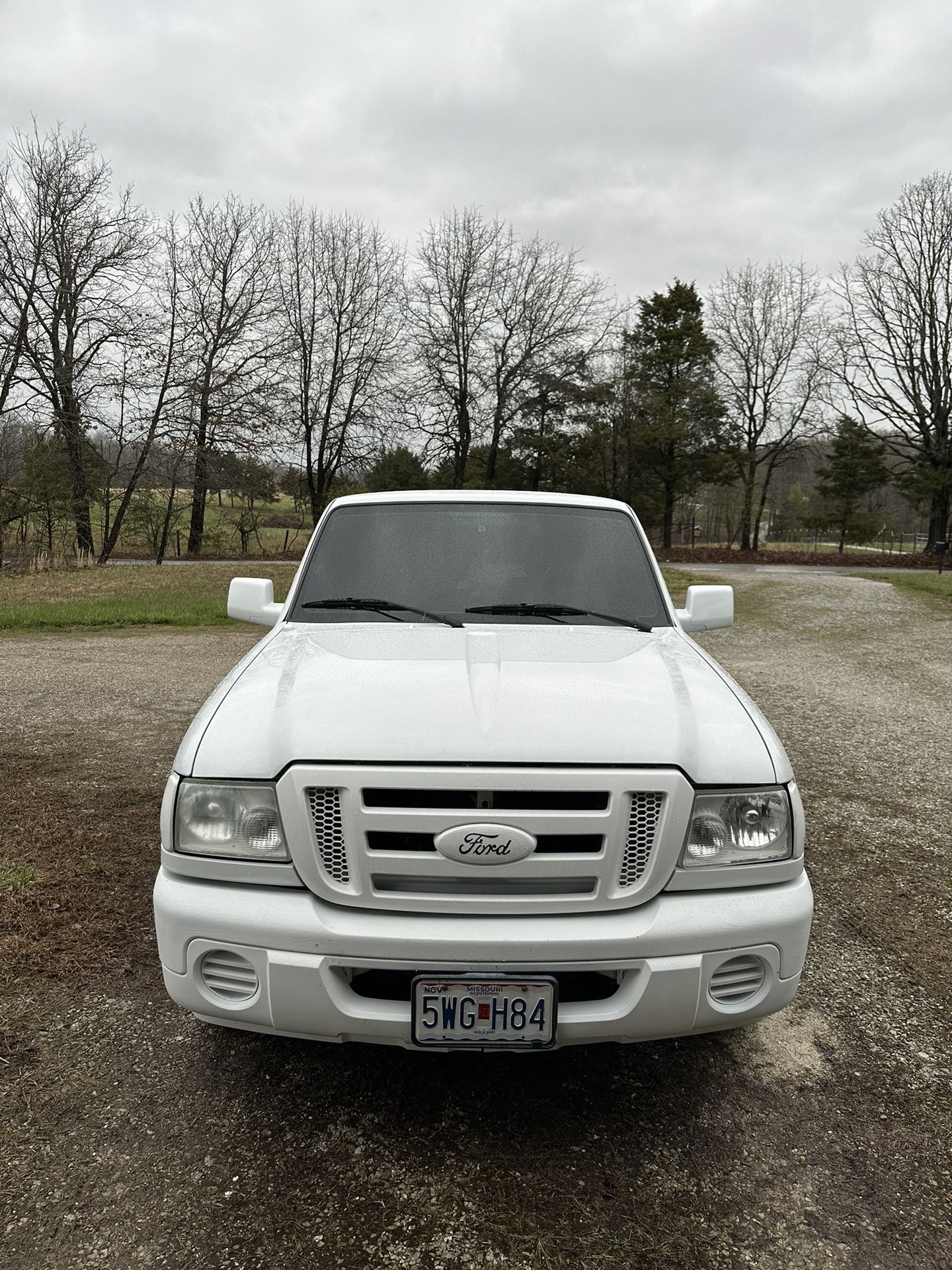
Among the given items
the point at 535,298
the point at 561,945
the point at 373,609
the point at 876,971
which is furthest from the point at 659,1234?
the point at 535,298

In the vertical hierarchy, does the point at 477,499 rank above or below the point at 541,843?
above

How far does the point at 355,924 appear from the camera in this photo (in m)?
2.02

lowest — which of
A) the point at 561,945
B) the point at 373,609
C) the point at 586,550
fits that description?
the point at 561,945

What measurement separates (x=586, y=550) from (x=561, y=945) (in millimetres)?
1923

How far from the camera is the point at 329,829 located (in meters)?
2.08

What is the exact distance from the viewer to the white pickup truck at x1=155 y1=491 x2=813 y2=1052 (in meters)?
1.99

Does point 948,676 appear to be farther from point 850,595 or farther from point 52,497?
point 52,497

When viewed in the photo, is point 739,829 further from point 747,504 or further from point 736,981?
point 747,504

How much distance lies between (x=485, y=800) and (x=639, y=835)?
0.41 meters

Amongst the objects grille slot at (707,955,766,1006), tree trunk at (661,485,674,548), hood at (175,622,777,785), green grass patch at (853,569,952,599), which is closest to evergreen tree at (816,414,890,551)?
tree trunk at (661,485,674,548)

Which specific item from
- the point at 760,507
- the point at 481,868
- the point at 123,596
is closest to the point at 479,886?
the point at 481,868

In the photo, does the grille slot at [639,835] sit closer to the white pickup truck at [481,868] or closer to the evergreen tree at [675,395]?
the white pickup truck at [481,868]

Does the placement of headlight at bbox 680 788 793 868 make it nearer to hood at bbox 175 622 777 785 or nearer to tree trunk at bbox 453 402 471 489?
hood at bbox 175 622 777 785

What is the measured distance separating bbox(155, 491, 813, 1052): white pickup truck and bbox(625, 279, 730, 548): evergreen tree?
36211 mm
